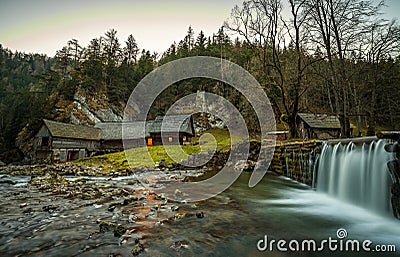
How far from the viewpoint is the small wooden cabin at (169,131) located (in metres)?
37.5

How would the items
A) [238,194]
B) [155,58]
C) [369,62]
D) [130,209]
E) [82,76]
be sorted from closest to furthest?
[130,209], [238,194], [369,62], [82,76], [155,58]

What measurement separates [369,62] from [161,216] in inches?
636

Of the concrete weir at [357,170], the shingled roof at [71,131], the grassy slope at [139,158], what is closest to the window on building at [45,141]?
the shingled roof at [71,131]

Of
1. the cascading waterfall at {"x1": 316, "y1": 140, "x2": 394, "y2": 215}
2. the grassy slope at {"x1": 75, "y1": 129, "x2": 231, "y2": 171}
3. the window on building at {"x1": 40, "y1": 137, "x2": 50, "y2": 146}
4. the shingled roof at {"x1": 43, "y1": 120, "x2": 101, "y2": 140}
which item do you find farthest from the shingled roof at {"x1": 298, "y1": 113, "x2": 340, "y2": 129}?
the window on building at {"x1": 40, "y1": 137, "x2": 50, "y2": 146}

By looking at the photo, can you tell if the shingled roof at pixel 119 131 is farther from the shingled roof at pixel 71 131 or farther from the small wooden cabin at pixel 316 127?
the small wooden cabin at pixel 316 127

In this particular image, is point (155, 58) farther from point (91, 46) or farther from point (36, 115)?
point (36, 115)

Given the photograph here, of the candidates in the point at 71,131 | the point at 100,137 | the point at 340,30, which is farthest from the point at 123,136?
the point at 340,30

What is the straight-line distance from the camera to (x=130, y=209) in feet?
22.2

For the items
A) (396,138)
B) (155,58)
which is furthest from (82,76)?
(396,138)

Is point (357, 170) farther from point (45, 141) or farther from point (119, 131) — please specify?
point (45, 141)

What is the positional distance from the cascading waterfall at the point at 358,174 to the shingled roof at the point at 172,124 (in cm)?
2872

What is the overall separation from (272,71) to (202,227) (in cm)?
2150

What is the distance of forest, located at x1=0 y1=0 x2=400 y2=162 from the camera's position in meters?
14.3

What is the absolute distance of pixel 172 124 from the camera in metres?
38.1
